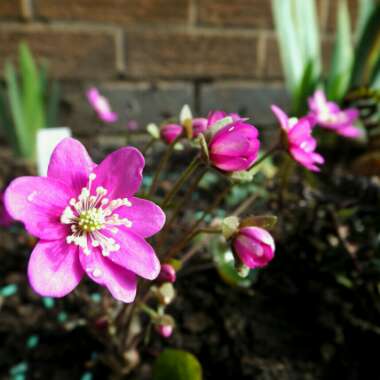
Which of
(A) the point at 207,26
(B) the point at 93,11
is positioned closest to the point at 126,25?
(B) the point at 93,11

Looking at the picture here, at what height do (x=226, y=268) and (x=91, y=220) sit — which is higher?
(x=91, y=220)

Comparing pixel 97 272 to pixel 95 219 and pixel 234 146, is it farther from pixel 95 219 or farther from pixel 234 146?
pixel 234 146

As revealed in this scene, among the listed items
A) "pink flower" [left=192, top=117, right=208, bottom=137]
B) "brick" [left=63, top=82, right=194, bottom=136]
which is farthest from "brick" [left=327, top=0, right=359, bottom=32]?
"pink flower" [left=192, top=117, right=208, bottom=137]

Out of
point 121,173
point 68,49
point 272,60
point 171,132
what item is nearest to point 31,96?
point 68,49

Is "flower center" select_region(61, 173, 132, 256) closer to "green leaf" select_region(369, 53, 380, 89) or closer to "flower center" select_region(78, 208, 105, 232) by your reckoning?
"flower center" select_region(78, 208, 105, 232)

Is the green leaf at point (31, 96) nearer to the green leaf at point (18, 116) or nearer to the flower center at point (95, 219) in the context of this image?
the green leaf at point (18, 116)

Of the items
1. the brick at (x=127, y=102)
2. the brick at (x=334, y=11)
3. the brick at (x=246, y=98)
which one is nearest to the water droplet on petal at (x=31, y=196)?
the brick at (x=127, y=102)
